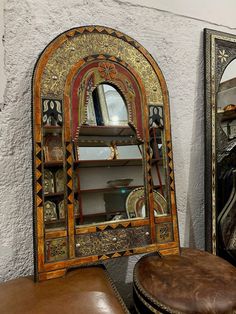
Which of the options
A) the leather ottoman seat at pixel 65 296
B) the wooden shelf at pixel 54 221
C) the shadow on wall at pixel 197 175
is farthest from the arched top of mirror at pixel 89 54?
the leather ottoman seat at pixel 65 296

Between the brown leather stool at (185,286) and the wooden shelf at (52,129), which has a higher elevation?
the wooden shelf at (52,129)

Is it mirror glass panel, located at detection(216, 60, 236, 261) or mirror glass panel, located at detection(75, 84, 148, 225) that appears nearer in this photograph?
mirror glass panel, located at detection(75, 84, 148, 225)

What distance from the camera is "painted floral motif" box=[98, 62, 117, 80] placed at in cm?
111

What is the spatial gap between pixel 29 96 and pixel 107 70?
36cm

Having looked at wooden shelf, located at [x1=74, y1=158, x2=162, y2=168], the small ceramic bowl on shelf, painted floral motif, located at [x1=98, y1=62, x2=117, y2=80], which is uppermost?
painted floral motif, located at [x1=98, y1=62, x2=117, y2=80]

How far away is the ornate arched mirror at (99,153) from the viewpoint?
3.19 feet

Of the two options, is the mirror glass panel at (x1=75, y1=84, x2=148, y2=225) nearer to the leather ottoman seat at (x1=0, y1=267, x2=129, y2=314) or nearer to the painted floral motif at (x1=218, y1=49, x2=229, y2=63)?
the leather ottoman seat at (x1=0, y1=267, x2=129, y2=314)

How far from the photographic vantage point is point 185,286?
85 cm

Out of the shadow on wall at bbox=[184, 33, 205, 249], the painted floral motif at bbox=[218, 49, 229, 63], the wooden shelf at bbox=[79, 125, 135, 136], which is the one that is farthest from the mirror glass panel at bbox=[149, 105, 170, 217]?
the painted floral motif at bbox=[218, 49, 229, 63]

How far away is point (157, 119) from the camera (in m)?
1.20

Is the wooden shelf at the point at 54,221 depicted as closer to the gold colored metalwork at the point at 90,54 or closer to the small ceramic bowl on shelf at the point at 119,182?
the small ceramic bowl on shelf at the point at 119,182

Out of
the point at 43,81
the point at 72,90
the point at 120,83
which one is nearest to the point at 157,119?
the point at 120,83

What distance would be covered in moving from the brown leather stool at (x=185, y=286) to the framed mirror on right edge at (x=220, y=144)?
0.36 metres

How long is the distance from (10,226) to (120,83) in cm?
77
